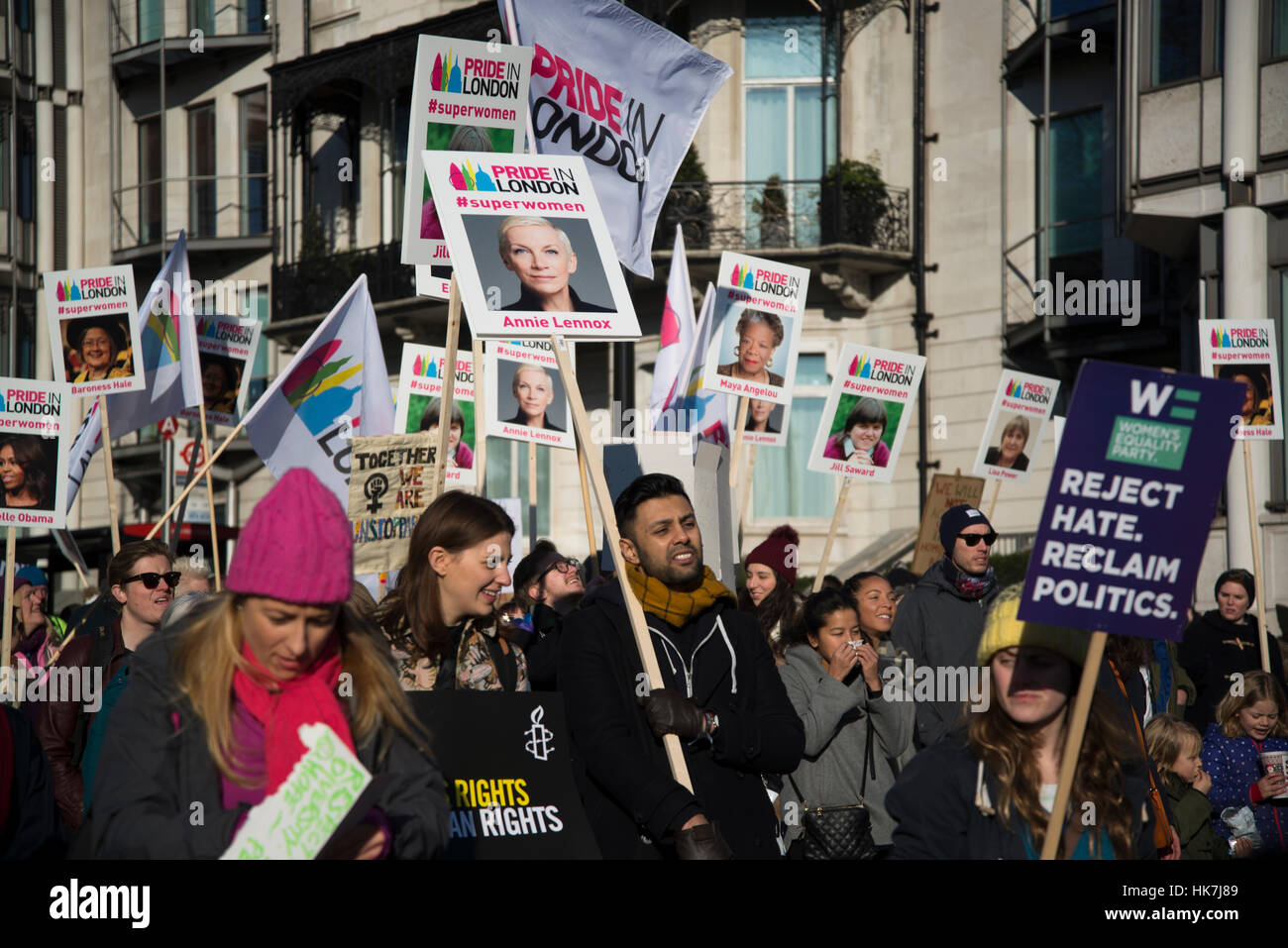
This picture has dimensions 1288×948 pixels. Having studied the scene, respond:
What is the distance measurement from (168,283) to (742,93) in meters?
13.4

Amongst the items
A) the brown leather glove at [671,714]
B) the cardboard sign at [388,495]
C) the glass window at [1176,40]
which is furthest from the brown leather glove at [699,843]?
the glass window at [1176,40]

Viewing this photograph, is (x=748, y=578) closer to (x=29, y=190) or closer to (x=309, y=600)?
(x=309, y=600)

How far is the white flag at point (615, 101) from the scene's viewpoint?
7941 millimetres

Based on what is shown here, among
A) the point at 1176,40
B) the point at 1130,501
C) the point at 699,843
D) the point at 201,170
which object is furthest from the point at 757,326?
the point at 201,170

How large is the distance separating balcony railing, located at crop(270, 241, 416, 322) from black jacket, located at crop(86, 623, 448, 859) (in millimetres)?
23162

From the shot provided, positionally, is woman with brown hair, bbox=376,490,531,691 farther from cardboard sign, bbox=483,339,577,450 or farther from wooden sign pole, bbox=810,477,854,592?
cardboard sign, bbox=483,339,577,450

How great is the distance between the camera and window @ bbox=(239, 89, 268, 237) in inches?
1197

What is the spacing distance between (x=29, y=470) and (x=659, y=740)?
687 cm

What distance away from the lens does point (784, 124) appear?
78.0 ft

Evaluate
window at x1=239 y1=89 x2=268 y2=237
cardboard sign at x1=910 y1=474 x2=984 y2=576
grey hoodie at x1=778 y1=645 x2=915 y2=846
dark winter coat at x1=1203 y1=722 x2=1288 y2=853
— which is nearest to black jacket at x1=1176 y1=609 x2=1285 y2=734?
dark winter coat at x1=1203 y1=722 x2=1288 y2=853

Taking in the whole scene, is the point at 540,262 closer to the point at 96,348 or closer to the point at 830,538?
the point at 830,538

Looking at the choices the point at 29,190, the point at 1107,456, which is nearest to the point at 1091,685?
the point at 1107,456

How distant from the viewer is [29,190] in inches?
1351

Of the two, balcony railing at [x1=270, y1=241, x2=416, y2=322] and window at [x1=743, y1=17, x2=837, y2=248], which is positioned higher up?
window at [x1=743, y1=17, x2=837, y2=248]
